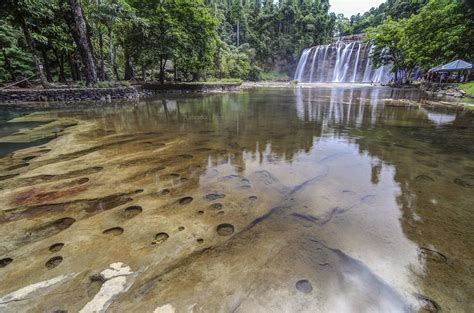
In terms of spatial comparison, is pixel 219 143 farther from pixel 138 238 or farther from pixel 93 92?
pixel 93 92

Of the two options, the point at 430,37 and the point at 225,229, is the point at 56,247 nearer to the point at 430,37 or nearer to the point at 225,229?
the point at 225,229

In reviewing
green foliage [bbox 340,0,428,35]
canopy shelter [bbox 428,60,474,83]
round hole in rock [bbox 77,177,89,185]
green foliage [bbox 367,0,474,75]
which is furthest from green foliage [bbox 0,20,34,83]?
green foliage [bbox 340,0,428,35]

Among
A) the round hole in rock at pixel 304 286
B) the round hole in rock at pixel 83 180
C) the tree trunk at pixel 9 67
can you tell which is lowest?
the round hole in rock at pixel 304 286

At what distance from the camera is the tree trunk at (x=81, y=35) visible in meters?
11.1

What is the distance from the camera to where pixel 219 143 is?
4559 mm

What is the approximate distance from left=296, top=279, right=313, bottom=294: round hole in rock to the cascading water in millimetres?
38110

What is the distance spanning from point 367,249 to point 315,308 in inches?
27.9

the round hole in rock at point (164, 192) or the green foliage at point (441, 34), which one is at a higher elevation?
the green foliage at point (441, 34)

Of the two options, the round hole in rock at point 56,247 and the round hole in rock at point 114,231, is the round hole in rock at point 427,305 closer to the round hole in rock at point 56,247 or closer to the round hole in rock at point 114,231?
the round hole in rock at point 114,231

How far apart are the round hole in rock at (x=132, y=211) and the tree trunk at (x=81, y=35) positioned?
503 inches

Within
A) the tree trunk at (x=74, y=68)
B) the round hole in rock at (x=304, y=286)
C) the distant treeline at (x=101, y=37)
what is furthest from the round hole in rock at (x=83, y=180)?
the tree trunk at (x=74, y=68)

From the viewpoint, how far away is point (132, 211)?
220 centimetres

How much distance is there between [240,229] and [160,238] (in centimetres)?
64

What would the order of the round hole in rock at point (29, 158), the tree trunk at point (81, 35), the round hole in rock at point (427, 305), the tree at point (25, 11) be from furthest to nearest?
the tree trunk at point (81, 35) → the tree at point (25, 11) → the round hole in rock at point (29, 158) → the round hole in rock at point (427, 305)
